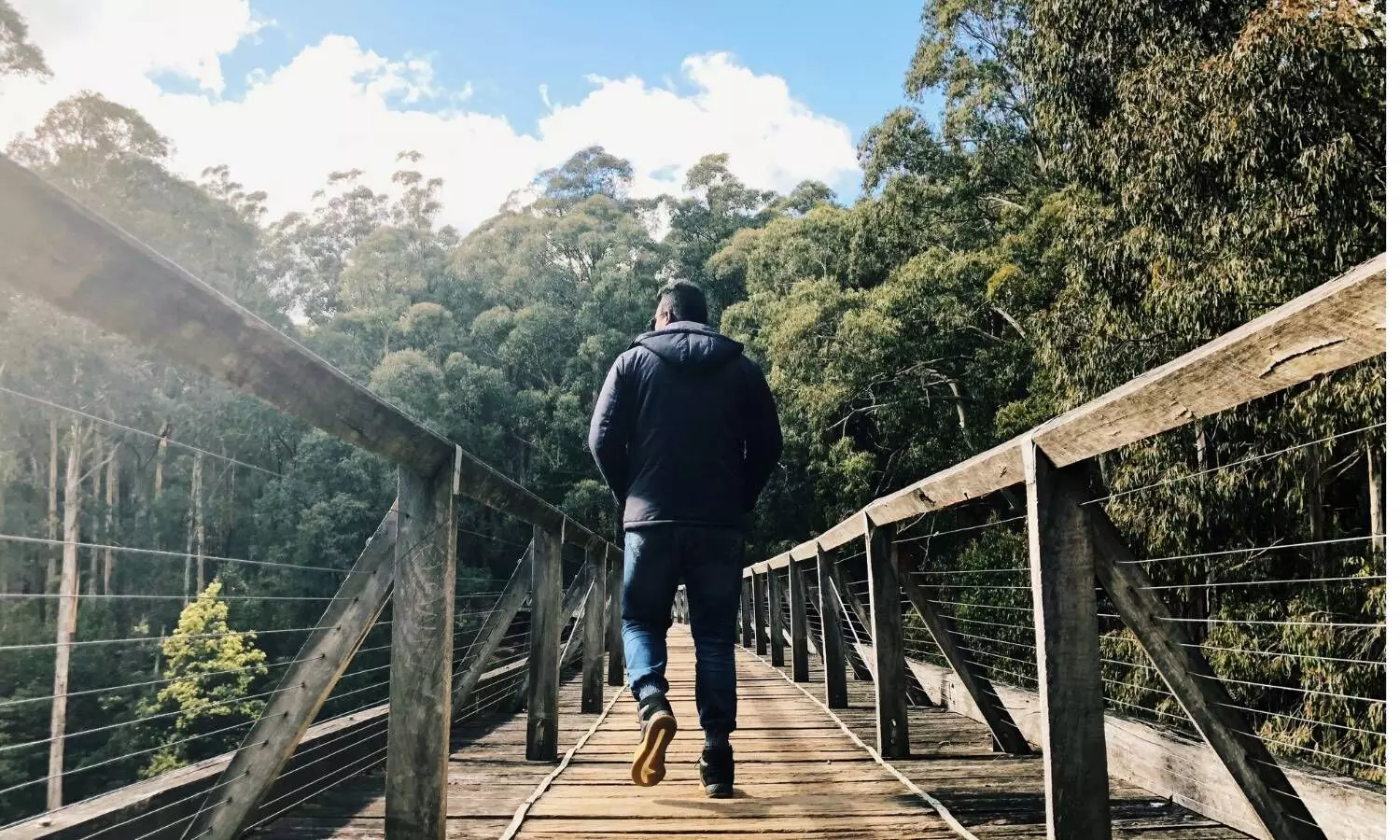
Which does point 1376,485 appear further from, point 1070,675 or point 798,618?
point 1070,675

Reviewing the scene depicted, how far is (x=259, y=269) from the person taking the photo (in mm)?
34406

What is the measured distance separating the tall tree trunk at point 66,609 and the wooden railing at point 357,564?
633 inches

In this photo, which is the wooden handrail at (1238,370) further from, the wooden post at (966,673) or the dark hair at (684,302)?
the dark hair at (684,302)

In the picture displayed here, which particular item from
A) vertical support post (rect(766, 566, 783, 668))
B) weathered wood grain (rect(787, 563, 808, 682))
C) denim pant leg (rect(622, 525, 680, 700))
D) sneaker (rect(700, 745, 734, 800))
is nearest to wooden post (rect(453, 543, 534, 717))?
denim pant leg (rect(622, 525, 680, 700))

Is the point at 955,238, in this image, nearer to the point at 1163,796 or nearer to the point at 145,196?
the point at 1163,796

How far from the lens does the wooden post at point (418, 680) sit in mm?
1852

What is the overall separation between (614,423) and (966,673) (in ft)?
4.47

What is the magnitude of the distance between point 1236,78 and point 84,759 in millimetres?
25161

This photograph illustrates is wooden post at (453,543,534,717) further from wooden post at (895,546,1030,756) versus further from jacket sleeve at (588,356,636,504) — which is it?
wooden post at (895,546,1030,756)

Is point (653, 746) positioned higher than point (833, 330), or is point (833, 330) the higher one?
point (833, 330)

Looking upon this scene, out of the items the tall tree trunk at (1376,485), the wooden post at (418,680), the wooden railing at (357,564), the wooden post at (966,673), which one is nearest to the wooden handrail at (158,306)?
the wooden railing at (357,564)

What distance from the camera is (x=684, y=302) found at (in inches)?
119

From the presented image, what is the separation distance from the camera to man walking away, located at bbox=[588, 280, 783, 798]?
2742 mm

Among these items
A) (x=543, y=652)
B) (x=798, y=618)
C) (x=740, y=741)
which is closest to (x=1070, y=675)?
(x=543, y=652)
